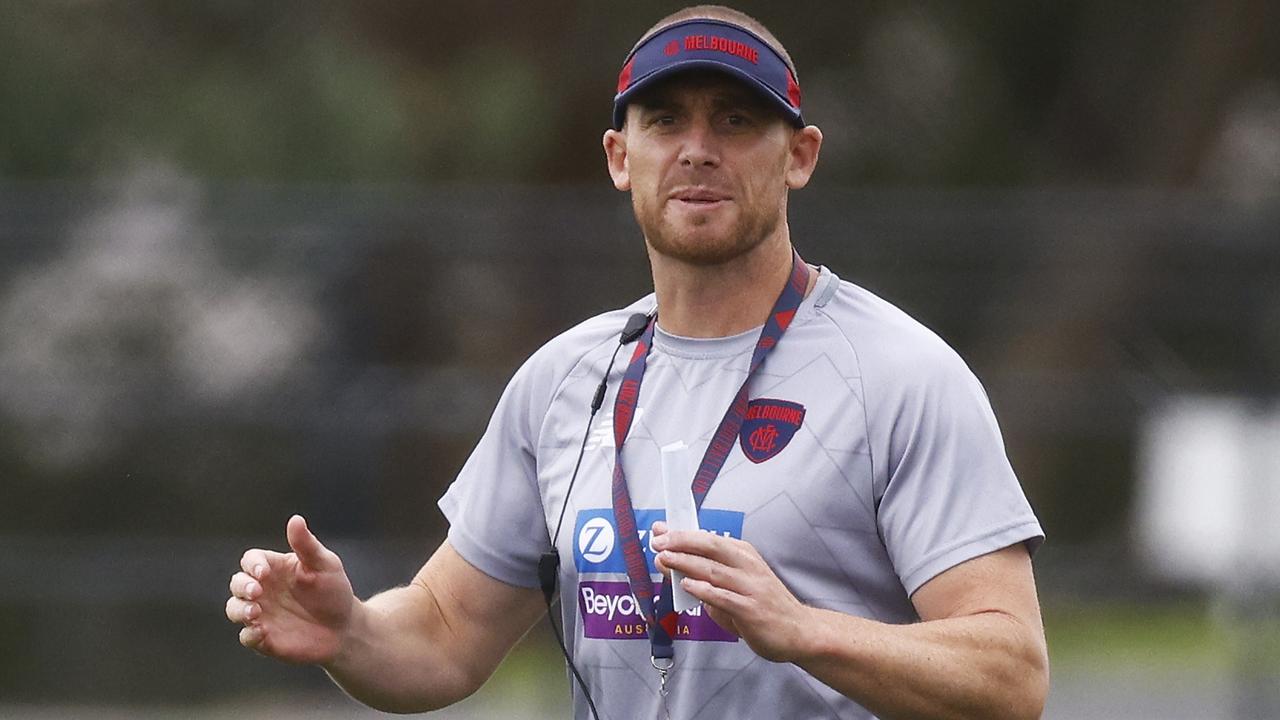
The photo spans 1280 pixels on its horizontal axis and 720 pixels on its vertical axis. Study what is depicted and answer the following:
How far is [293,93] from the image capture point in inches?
618

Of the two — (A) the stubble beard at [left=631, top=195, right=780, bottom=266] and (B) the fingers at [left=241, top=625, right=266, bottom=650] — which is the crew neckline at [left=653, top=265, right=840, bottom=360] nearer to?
(A) the stubble beard at [left=631, top=195, right=780, bottom=266]

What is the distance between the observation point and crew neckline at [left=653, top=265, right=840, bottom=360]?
139 inches

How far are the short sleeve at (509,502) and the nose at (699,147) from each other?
0.61 metres

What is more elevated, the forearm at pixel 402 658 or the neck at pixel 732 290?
the neck at pixel 732 290

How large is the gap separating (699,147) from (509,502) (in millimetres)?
838

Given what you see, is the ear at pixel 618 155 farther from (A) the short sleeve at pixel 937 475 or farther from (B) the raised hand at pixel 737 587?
(B) the raised hand at pixel 737 587

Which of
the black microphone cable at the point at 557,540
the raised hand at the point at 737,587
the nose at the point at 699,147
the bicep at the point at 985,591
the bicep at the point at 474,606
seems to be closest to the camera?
the raised hand at the point at 737,587

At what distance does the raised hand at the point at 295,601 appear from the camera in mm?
3375

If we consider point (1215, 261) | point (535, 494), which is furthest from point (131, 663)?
point (535, 494)

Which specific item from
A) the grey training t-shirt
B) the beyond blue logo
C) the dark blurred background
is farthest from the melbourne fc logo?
the dark blurred background

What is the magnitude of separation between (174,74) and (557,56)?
3318 millimetres

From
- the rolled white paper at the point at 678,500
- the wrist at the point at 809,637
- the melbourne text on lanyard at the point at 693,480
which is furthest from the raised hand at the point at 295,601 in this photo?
the wrist at the point at 809,637

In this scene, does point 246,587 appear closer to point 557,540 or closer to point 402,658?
point 402,658

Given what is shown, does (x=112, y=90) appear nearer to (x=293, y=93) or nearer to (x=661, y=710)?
(x=293, y=93)
